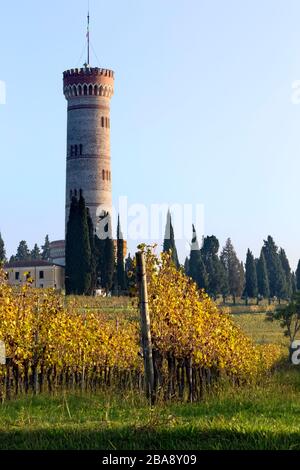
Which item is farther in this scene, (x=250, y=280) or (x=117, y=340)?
(x=250, y=280)

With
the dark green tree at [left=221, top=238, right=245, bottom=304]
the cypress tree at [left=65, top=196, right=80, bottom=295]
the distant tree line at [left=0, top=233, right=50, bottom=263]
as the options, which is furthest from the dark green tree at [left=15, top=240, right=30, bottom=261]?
the cypress tree at [left=65, top=196, right=80, bottom=295]

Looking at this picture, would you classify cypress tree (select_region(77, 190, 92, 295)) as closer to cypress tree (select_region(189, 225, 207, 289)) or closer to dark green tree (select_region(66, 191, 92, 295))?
dark green tree (select_region(66, 191, 92, 295))

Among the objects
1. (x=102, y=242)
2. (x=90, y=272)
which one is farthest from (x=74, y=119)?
(x=90, y=272)

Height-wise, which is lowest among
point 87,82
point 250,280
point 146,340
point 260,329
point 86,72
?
point 260,329

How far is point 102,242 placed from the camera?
77.9m

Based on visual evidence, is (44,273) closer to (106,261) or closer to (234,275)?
(106,261)

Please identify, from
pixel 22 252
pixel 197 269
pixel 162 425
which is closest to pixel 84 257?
pixel 197 269

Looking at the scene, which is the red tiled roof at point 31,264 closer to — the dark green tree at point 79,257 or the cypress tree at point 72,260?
the cypress tree at point 72,260

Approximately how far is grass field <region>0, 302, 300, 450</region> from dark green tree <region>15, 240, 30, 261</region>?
12856 centimetres

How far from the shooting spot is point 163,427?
31.2 ft

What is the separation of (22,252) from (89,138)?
60414mm

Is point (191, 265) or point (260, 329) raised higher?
point (191, 265)

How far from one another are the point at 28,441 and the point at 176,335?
28.5ft
